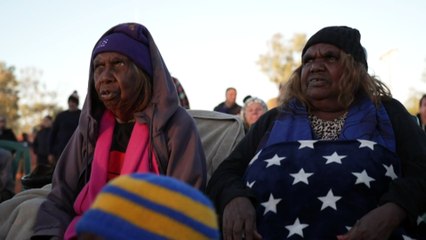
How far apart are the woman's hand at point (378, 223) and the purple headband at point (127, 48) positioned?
1.31m

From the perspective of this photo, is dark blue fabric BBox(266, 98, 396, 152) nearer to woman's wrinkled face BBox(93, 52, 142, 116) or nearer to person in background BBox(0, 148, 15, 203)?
woman's wrinkled face BBox(93, 52, 142, 116)

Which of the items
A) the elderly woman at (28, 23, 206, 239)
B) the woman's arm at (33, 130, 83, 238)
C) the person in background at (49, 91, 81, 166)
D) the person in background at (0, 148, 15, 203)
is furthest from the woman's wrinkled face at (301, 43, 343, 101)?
the person in background at (49, 91, 81, 166)

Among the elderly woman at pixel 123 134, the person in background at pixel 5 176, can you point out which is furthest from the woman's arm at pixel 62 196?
the person in background at pixel 5 176

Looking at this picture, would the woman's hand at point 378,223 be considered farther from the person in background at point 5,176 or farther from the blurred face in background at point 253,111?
the blurred face in background at point 253,111

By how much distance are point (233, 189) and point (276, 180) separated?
0.71 ft

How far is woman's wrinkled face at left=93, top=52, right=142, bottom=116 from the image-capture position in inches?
120

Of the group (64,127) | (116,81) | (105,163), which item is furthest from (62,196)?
(64,127)

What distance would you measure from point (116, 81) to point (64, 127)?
7.36 meters

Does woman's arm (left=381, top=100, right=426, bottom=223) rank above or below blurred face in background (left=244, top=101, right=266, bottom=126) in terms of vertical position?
above

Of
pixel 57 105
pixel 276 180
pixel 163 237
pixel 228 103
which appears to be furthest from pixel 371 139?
pixel 57 105

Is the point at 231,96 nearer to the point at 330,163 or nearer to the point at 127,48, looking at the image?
the point at 127,48

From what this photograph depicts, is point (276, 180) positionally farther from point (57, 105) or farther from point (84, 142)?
point (57, 105)

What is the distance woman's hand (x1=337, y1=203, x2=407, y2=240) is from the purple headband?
131 cm

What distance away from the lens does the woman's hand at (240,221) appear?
277 centimetres
